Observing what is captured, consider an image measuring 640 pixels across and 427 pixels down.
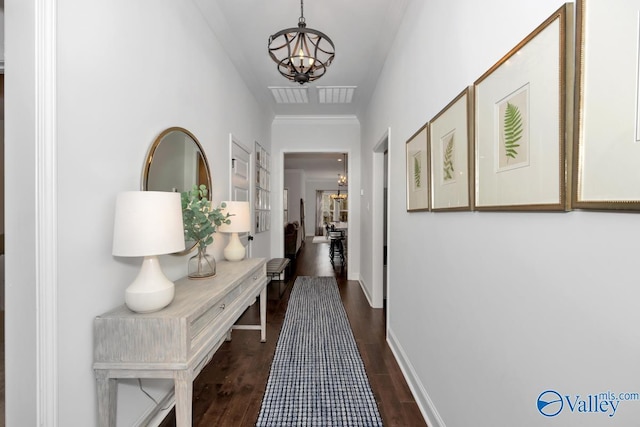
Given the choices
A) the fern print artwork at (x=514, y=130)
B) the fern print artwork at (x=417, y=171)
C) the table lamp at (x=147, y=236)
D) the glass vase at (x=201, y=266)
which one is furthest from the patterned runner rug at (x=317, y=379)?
the fern print artwork at (x=514, y=130)

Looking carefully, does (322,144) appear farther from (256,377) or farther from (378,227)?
(256,377)

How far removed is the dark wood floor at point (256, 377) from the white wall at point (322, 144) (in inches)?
63.0

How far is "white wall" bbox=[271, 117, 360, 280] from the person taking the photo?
4.76 meters

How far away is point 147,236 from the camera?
1137 mm

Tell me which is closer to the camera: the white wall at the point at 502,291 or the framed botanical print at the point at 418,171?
the white wall at the point at 502,291

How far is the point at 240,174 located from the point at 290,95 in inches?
54.3

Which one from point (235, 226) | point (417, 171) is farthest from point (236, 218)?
point (417, 171)

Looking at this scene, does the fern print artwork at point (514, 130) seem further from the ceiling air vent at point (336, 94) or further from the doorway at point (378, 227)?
the ceiling air vent at point (336, 94)

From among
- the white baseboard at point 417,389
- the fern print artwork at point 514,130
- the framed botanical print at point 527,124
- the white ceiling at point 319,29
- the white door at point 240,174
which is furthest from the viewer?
the white door at point 240,174

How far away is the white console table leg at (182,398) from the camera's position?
1154 millimetres

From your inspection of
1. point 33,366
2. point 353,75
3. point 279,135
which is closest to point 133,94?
point 33,366

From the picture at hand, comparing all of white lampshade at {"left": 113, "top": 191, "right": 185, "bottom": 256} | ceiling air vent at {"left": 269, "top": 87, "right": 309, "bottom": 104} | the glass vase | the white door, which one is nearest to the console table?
white lampshade at {"left": 113, "top": 191, "right": 185, "bottom": 256}

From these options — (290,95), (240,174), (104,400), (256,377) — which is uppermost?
(290,95)
